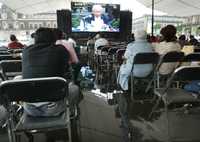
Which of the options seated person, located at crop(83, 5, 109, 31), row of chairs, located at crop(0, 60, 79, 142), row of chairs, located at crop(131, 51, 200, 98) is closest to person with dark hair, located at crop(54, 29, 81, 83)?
row of chairs, located at crop(131, 51, 200, 98)

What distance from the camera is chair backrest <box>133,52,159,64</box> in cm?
329

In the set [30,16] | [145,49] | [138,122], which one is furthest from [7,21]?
[138,122]

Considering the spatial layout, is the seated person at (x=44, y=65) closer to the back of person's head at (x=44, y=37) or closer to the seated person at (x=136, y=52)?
the back of person's head at (x=44, y=37)

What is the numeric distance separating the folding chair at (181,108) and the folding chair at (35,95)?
104cm

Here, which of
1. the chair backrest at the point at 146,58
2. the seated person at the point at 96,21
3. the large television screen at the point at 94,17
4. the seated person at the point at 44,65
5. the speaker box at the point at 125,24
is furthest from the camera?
the speaker box at the point at 125,24

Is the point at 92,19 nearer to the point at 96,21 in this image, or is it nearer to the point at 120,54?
the point at 96,21

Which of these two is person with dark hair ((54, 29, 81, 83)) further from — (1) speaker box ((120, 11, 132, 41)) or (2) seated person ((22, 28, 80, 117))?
(1) speaker box ((120, 11, 132, 41))

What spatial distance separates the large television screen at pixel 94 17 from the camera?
36.9 feet

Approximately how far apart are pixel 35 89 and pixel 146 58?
1943mm

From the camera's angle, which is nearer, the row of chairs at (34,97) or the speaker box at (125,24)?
the row of chairs at (34,97)

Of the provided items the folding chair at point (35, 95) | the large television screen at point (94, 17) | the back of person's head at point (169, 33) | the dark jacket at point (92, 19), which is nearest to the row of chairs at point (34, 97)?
the folding chair at point (35, 95)

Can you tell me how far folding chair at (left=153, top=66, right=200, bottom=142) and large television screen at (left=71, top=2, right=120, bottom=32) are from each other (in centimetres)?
844

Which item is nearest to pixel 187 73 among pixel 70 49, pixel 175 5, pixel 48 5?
pixel 70 49

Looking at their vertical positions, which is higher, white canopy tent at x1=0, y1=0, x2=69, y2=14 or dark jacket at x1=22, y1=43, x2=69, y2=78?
white canopy tent at x1=0, y1=0, x2=69, y2=14
